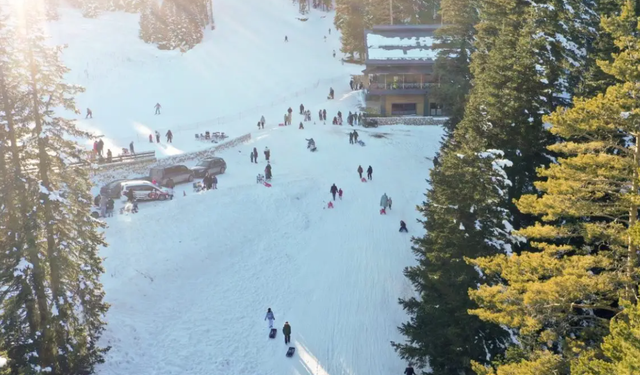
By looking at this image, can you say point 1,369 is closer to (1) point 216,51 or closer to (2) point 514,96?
(2) point 514,96

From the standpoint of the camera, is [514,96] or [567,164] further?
[514,96]

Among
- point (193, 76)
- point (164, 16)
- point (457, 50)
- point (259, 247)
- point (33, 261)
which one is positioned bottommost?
point (259, 247)

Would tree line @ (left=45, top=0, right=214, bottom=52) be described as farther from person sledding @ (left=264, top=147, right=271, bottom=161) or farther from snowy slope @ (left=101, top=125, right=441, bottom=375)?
snowy slope @ (left=101, top=125, right=441, bottom=375)

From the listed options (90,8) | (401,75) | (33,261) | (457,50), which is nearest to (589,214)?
(33,261)

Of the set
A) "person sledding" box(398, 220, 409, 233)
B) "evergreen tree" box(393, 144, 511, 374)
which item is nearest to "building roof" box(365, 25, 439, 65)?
"person sledding" box(398, 220, 409, 233)

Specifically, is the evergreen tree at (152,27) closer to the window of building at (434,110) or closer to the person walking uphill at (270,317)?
the window of building at (434,110)

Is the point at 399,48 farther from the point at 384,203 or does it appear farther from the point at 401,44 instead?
the point at 384,203

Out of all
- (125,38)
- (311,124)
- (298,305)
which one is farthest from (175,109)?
(298,305)
